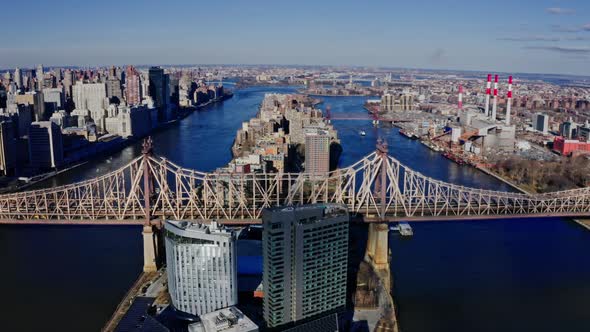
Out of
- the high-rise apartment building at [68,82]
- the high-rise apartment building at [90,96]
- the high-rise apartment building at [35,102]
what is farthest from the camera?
the high-rise apartment building at [68,82]

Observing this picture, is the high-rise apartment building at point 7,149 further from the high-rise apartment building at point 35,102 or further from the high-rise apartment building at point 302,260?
the high-rise apartment building at point 302,260

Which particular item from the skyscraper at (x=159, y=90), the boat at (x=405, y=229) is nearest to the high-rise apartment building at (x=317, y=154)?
the boat at (x=405, y=229)

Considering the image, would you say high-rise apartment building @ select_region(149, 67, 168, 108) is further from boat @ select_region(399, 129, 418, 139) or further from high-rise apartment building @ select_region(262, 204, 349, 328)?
high-rise apartment building @ select_region(262, 204, 349, 328)

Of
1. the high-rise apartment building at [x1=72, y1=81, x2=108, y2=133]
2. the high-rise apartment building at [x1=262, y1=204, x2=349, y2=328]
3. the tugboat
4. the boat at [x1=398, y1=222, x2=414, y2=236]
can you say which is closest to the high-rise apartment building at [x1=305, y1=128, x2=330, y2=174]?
the boat at [x1=398, y1=222, x2=414, y2=236]

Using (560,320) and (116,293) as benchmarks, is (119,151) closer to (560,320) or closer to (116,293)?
(116,293)

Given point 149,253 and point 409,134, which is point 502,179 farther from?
point 149,253
